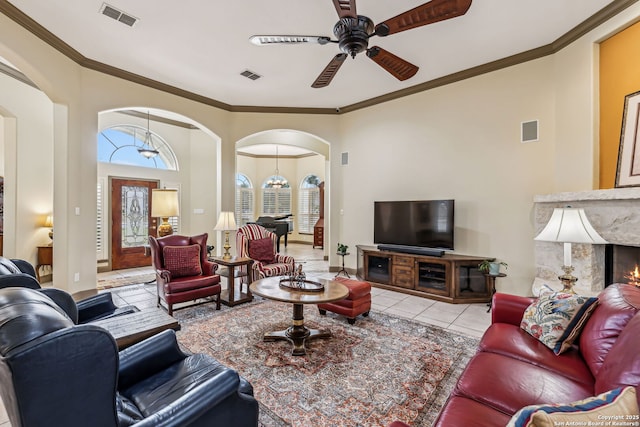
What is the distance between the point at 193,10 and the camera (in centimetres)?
322

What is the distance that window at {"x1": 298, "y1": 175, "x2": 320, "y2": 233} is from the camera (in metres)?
11.3

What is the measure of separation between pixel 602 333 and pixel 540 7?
3.35 m

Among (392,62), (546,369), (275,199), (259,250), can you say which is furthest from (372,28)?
(275,199)

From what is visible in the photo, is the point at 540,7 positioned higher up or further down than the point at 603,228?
higher up

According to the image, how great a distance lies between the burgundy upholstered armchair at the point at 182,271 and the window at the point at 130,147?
3647mm

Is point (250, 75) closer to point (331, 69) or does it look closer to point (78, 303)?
point (331, 69)

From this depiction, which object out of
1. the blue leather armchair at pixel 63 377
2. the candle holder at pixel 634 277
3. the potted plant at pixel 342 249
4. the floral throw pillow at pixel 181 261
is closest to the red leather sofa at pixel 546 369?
the blue leather armchair at pixel 63 377

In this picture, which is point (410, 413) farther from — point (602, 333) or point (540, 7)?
point (540, 7)

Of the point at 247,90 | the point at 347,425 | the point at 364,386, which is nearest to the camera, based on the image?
the point at 347,425

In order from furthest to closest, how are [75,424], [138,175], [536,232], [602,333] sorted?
[138,175]
[536,232]
[602,333]
[75,424]

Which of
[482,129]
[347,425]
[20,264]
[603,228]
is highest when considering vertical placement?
[482,129]

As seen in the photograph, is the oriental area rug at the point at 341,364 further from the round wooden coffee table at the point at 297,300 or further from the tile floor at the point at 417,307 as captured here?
the tile floor at the point at 417,307

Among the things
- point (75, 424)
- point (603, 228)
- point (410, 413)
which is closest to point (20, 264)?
point (75, 424)

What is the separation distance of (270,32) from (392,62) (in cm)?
157
